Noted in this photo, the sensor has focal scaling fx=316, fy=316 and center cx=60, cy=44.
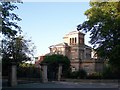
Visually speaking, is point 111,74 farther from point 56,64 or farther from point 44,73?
point 44,73

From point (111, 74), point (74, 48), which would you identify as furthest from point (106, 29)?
point (74, 48)

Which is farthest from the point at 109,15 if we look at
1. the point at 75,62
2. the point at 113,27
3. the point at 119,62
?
the point at 75,62

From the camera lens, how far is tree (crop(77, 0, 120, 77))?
35.8 metres

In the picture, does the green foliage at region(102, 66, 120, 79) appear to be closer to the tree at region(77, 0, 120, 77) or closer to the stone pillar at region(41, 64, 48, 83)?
the tree at region(77, 0, 120, 77)

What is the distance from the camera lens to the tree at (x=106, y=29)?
35812 mm

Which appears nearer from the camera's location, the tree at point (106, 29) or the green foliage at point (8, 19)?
the green foliage at point (8, 19)

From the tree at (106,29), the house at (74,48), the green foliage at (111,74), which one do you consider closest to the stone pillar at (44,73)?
the tree at (106,29)

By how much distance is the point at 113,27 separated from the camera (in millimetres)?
35719

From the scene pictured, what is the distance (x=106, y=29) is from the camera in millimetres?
35938

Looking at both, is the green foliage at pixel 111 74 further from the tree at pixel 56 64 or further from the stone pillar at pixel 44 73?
the stone pillar at pixel 44 73

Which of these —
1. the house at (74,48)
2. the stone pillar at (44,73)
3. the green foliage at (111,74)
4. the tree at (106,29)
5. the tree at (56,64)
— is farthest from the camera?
the house at (74,48)

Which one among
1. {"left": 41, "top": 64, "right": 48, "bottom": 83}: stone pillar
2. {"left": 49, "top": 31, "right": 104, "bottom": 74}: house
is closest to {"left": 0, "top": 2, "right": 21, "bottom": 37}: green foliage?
{"left": 41, "top": 64, "right": 48, "bottom": 83}: stone pillar

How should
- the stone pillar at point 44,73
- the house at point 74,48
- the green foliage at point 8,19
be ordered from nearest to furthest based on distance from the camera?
the green foliage at point 8,19 < the stone pillar at point 44,73 < the house at point 74,48

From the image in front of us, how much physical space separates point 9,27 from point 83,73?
2531 cm
